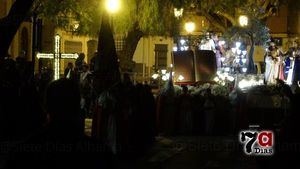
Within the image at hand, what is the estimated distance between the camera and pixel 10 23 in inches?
483

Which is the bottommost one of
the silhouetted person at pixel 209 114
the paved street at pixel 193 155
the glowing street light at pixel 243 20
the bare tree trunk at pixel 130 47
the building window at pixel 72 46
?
the paved street at pixel 193 155

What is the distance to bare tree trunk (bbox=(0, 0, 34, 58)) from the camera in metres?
12.3

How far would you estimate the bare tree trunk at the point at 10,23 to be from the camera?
12266 millimetres

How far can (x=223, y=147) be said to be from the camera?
48.7 ft

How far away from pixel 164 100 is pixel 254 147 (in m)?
8.21

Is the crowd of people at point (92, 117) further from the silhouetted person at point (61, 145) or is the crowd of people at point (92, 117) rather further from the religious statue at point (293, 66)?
the religious statue at point (293, 66)

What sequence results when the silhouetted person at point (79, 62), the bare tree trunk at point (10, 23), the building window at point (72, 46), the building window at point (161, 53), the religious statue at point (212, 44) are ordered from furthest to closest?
the building window at point (161, 53)
the building window at point (72, 46)
the religious statue at point (212, 44)
the silhouetted person at point (79, 62)
the bare tree trunk at point (10, 23)

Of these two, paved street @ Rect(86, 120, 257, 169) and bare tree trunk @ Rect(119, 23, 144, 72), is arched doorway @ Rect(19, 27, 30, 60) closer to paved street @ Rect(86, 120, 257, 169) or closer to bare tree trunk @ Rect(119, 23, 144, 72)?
bare tree trunk @ Rect(119, 23, 144, 72)

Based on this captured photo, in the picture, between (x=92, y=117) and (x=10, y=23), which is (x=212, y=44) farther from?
(x=10, y=23)

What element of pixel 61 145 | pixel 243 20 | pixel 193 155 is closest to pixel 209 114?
pixel 193 155

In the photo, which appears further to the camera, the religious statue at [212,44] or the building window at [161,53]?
the building window at [161,53]

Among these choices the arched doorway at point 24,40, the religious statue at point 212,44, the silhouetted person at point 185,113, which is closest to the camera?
the silhouetted person at point 185,113

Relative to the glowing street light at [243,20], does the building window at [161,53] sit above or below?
below

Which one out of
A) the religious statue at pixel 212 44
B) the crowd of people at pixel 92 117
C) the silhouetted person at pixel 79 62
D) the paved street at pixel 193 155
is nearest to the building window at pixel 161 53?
the religious statue at pixel 212 44
